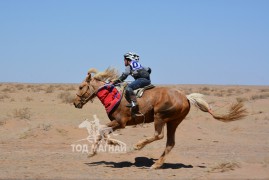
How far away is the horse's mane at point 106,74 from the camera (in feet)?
36.3

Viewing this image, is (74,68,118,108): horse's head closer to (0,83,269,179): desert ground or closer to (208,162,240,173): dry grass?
(0,83,269,179): desert ground

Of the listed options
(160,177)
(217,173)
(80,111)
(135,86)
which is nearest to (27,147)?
(135,86)

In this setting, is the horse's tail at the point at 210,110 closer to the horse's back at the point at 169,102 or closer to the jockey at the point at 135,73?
the horse's back at the point at 169,102

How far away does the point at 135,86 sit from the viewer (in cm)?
1038

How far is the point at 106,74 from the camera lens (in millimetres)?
11125

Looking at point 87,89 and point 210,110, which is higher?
point 87,89

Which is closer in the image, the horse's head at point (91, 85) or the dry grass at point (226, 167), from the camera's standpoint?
the dry grass at point (226, 167)

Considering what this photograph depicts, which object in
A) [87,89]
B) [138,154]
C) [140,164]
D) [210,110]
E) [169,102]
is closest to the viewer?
[169,102]

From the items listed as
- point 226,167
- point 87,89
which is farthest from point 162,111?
point 87,89

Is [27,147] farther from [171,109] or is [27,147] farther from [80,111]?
[80,111]

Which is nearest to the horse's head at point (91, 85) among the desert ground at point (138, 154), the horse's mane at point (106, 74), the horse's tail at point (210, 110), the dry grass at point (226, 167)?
the horse's mane at point (106, 74)

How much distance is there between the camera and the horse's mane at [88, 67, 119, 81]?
36.3 feet

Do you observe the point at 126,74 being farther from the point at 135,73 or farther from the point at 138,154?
the point at 138,154

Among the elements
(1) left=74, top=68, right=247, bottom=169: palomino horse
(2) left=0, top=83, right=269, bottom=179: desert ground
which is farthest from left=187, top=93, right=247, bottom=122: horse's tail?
(2) left=0, top=83, right=269, bottom=179: desert ground
